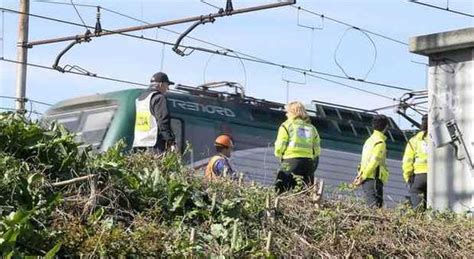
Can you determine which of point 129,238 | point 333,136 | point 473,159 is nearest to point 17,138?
point 129,238

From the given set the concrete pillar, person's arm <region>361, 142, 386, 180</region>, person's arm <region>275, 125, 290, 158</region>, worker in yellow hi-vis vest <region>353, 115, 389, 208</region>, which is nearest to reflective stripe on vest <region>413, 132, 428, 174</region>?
worker in yellow hi-vis vest <region>353, 115, 389, 208</region>

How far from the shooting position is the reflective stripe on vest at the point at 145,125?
38.4 feet

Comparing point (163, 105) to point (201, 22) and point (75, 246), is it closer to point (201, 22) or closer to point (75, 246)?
point (75, 246)

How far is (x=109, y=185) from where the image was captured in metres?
6.96

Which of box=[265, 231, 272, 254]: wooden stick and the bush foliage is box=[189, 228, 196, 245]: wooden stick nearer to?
the bush foliage

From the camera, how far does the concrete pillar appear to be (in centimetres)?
1169

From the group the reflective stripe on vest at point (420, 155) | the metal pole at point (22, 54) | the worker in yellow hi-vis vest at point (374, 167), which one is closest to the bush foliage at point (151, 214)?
the worker in yellow hi-vis vest at point (374, 167)

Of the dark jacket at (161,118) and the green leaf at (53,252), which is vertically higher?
the dark jacket at (161,118)

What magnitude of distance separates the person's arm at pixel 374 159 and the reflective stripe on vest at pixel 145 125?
2.71 meters

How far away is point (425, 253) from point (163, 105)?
4452mm

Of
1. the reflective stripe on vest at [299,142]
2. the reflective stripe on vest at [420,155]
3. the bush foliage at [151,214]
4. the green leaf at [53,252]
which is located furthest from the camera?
the reflective stripe on vest at [420,155]

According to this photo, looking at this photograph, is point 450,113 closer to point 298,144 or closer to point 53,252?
point 298,144

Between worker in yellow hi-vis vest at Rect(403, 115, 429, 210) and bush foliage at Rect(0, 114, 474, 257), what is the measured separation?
5.54 m

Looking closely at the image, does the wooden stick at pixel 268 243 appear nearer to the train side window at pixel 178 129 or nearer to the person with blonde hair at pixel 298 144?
the person with blonde hair at pixel 298 144
